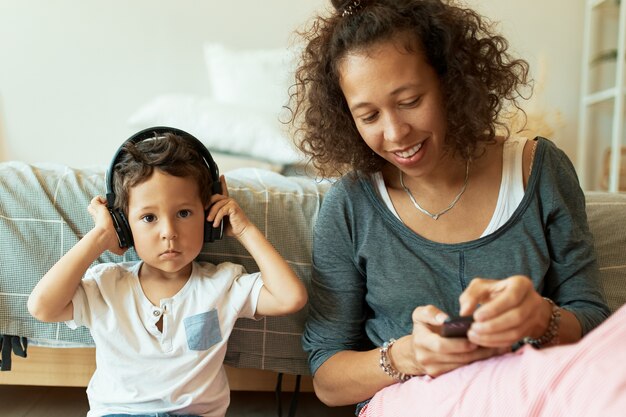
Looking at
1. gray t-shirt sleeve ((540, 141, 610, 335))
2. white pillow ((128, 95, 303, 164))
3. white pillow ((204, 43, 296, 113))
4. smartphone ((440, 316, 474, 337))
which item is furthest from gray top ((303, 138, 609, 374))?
white pillow ((204, 43, 296, 113))

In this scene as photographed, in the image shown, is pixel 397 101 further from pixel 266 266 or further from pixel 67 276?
pixel 67 276

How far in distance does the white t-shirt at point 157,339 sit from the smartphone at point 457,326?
1.25 feet

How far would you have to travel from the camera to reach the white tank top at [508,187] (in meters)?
0.95

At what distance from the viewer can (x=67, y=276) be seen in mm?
963

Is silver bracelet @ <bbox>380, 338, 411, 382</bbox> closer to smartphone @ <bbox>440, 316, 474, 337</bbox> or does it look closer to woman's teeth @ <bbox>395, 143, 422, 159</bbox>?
smartphone @ <bbox>440, 316, 474, 337</bbox>

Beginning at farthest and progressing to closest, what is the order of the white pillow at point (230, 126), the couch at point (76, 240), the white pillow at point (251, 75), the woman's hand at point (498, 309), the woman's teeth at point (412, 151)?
1. the white pillow at point (251, 75)
2. the white pillow at point (230, 126)
3. the couch at point (76, 240)
4. the woman's teeth at point (412, 151)
5. the woman's hand at point (498, 309)

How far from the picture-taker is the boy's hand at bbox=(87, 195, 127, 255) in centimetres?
100

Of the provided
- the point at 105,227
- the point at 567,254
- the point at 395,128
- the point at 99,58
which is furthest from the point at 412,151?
the point at 99,58

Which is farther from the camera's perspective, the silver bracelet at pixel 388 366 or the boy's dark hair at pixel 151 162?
the boy's dark hair at pixel 151 162

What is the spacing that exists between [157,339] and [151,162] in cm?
29

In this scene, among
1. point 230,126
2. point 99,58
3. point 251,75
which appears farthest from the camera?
point 99,58

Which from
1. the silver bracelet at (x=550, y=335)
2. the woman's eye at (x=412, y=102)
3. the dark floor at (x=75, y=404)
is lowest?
the dark floor at (x=75, y=404)

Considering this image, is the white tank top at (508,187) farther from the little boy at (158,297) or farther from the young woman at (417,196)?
the little boy at (158,297)

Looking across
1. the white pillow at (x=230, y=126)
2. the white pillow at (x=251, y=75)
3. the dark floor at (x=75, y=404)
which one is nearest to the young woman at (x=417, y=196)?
the dark floor at (x=75, y=404)
